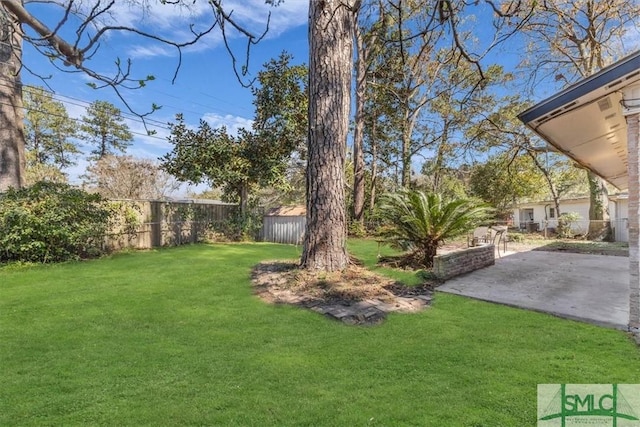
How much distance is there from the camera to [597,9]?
13.2m

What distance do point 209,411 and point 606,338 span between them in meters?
3.77

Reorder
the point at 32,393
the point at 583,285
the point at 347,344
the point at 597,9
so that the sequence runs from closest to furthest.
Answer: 1. the point at 32,393
2. the point at 347,344
3. the point at 583,285
4. the point at 597,9

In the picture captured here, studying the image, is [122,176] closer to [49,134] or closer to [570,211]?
[49,134]

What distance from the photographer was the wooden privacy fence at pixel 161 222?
35.4 feet

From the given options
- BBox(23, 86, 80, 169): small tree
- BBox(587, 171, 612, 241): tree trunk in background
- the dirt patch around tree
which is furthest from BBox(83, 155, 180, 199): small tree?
BBox(587, 171, 612, 241): tree trunk in background

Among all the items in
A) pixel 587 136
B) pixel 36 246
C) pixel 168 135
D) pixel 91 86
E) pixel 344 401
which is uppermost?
pixel 168 135

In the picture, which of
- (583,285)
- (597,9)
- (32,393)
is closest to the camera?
(32,393)

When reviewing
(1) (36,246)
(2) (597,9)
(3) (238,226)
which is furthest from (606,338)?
(2) (597,9)

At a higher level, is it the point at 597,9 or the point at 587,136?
the point at 597,9

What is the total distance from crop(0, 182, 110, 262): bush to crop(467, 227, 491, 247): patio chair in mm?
9590

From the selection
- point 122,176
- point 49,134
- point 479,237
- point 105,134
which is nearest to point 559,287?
point 479,237

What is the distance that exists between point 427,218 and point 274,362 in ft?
15.3

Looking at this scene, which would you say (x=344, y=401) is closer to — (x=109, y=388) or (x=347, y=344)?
(x=347, y=344)

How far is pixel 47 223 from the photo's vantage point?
7.77 meters
